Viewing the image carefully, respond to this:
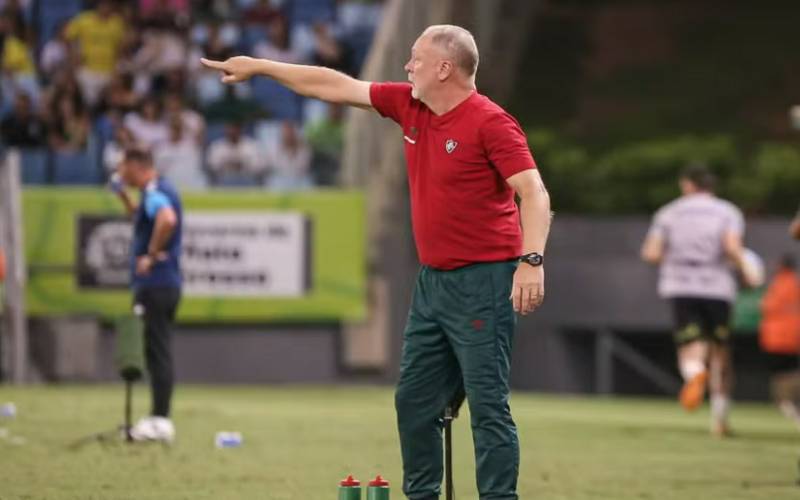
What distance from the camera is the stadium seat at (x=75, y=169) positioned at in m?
21.0

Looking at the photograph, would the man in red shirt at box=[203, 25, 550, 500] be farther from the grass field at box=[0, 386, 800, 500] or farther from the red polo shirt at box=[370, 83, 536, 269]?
the grass field at box=[0, 386, 800, 500]

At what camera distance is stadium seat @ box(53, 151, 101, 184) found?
20953mm

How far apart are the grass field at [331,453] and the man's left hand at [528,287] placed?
8.54 ft

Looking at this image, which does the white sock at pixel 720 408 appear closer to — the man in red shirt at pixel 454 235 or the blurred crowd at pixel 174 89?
the man in red shirt at pixel 454 235

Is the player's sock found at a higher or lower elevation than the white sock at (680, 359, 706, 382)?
lower

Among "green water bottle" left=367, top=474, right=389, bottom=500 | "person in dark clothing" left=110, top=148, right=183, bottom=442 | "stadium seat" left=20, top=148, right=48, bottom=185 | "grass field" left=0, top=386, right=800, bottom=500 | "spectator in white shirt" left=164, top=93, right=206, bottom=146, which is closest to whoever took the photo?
"green water bottle" left=367, top=474, right=389, bottom=500

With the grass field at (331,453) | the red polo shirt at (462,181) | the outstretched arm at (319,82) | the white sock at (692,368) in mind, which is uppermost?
the outstretched arm at (319,82)

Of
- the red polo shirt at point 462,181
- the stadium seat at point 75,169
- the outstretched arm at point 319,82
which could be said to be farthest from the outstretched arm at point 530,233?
the stadium seat at point 75,169

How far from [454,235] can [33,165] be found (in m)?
14.7

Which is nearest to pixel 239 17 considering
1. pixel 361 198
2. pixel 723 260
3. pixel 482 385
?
pixel 361 198

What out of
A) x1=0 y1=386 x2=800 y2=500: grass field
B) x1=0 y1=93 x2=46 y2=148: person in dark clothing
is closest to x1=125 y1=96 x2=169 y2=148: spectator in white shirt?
x1=0 y1=93 x2=46 y2=148: person in dark clothing

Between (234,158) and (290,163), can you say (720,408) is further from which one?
(234,158)

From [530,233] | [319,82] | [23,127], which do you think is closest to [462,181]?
[530,233]

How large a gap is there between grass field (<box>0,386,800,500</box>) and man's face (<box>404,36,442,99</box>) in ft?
9.20
